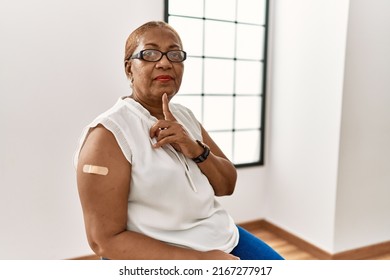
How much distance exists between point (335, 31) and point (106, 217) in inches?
78.7

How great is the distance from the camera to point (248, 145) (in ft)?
9.80

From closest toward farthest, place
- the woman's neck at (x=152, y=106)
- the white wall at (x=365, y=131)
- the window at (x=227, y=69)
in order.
Result: the woman's neck at (x=152, y=106)
the white wall at (x=365, y=131)
the window at (x=227, y=69)

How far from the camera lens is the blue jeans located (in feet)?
3.94

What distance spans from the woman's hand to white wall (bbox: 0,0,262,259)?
1.24 m

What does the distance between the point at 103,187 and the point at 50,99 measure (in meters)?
1.36

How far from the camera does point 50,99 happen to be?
2053 mm

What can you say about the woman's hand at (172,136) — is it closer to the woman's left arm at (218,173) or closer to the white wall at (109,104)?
the woman's left arm at (218,173)

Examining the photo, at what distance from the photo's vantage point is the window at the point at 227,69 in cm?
260

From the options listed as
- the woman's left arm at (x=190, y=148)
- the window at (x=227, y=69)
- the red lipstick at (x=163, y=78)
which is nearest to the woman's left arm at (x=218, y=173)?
the woman's left arm at (x=190, y=148)

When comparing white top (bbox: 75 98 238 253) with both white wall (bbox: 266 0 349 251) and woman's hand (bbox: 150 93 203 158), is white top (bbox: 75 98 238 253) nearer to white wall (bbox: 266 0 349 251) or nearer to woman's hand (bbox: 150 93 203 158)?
woman's hand (bbox: 150 93 203 158)

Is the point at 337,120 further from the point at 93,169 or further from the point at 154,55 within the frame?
the point at 93,169

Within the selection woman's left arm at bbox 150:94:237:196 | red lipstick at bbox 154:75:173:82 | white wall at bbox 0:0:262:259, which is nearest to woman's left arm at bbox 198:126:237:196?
woman's left arm at bbox 150:94:237:196

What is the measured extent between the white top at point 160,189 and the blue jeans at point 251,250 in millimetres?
83

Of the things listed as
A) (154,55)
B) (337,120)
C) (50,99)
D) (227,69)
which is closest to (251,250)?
(154,55)
